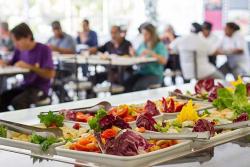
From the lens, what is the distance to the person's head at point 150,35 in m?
6.16

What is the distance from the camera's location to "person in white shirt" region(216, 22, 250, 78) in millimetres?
7469

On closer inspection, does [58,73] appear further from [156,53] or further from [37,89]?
Result: [37,89]

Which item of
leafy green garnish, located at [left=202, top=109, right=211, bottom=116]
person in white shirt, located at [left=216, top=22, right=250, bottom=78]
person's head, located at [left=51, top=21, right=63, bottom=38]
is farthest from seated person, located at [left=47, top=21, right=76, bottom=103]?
leafy green garnish, located at [left=202, top=109, right=211, bottom=116]

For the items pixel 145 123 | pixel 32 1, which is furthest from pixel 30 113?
pixel 32 1

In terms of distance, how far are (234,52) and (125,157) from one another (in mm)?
6307

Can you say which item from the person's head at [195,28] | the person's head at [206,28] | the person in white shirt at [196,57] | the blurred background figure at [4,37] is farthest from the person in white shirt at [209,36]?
the blurred background figure at [4,37]

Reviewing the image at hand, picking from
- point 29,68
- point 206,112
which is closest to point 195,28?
point 29,68

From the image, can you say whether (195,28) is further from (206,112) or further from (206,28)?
(206,112)

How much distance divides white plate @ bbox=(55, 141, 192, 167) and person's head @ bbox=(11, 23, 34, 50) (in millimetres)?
3448

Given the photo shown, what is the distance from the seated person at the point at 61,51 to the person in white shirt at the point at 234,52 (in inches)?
81.3

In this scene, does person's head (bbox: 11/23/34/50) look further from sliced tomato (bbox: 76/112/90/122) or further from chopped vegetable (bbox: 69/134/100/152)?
chopped vegetable (bbox: 69/134/100/152)

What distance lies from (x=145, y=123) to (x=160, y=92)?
109cm

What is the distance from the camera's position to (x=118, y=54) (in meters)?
7.02

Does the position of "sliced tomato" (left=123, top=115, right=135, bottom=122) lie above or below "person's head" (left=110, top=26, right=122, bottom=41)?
below
